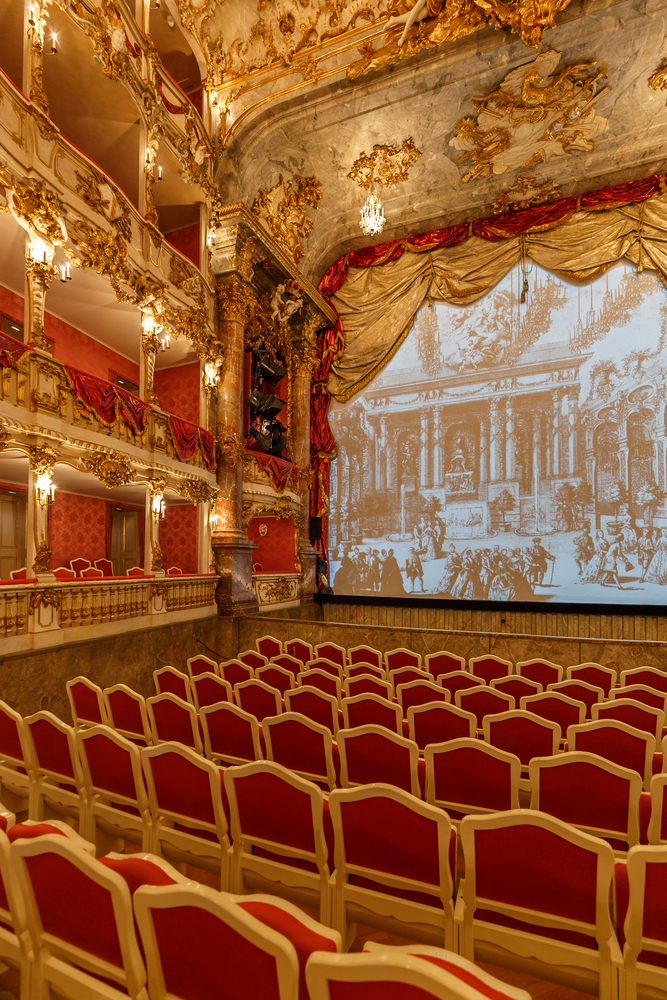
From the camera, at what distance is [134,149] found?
9820 mm

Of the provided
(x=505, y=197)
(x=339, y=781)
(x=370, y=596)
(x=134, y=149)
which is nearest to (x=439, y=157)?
(x=505, y=197)

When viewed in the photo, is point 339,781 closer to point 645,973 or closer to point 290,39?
point 645,973

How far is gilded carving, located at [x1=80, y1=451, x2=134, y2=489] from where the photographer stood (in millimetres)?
7430

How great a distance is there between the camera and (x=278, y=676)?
5.21 metres

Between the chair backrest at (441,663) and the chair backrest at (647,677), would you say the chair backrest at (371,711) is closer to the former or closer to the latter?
the chair backrest at (441,663)

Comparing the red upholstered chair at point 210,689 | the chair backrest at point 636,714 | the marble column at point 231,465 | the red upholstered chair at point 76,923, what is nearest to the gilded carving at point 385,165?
the marble column at point 231,465

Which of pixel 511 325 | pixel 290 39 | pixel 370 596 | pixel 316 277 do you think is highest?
pixel 290 39

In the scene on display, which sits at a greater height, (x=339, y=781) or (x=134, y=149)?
(x=134, y=149)

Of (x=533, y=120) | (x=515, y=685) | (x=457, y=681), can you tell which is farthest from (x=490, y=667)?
(x=533, y=120)

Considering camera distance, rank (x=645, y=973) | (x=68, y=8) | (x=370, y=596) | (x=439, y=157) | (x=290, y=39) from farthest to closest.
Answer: (x=370, y=596) → (x=439, y=157) → (x=290, y=39) → (x=68, y=8) → (x=645, y=973)

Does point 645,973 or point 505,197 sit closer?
point 645,973

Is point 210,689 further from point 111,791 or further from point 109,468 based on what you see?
point 109,468

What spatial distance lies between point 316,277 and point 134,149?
5106 mm

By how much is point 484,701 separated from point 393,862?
7.36 feet
